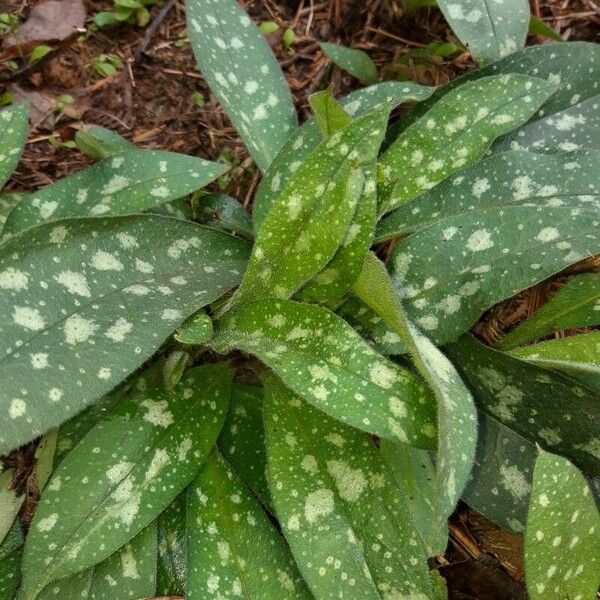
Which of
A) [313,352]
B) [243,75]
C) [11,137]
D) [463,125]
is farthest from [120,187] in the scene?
[463,125]

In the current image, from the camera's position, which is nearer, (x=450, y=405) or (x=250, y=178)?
(x=450, y=405)

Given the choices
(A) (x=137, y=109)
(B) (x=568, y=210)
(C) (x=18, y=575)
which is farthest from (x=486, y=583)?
(A) (x=137, y=109)

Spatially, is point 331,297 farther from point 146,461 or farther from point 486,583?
point 486,583

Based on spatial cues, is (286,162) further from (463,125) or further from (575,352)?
(575,352)

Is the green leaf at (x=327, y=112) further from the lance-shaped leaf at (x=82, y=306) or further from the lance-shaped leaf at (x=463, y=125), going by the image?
the lance-shaped leaf at (x=82, y=306)

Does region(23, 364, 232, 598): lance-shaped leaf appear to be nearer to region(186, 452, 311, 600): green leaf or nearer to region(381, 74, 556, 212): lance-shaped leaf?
region(186, 452, 311, 600): green leaf

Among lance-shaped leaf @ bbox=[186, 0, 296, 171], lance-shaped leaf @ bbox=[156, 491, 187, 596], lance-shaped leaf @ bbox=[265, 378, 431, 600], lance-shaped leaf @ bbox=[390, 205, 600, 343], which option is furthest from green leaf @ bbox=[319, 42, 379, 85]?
lance-shaped leaf @ bbox=[156, 491, 187, 596]

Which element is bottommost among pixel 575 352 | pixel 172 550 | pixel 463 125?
pixel 172 550
